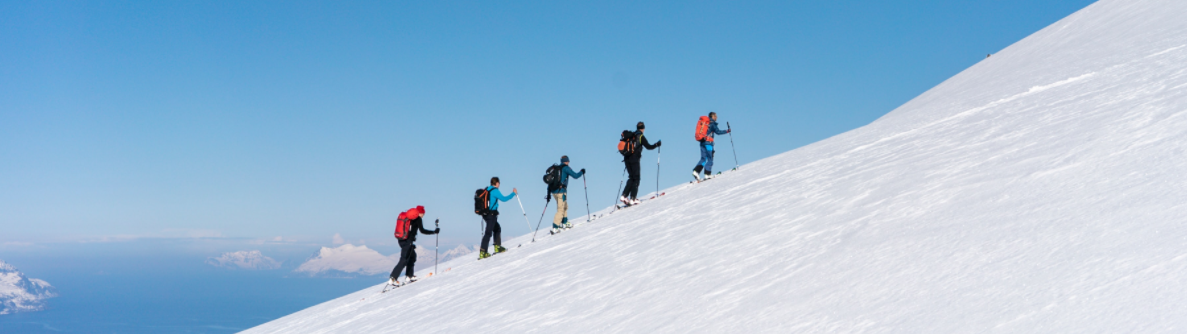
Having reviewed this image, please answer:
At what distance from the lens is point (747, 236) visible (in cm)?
813

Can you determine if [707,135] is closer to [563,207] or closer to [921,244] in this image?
[563,207]

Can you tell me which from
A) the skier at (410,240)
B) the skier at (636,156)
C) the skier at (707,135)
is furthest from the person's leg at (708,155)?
the skier at (410,240)

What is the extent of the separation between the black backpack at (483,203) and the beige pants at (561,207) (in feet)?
4.90

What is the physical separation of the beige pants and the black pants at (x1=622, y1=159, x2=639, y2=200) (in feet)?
5.43

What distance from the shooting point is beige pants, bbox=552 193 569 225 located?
1424 centimetres

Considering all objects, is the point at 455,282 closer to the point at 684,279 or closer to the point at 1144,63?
the point at 684,279

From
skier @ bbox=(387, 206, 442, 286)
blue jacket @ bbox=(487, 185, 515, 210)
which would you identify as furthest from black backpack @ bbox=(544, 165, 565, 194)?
skier @ bbox=(387, 206, 442, 286)

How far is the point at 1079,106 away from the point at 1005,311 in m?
7.62

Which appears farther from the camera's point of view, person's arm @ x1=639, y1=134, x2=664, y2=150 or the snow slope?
person's arm @ x1=639, y1=134, x2=664, y2=150

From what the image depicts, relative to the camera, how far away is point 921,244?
5469 mm

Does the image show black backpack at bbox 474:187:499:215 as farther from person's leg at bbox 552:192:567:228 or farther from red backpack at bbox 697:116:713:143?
red backpack at bbox 697:116:713:143

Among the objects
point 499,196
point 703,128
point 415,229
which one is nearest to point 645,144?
point 703,128

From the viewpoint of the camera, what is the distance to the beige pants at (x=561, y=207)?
14.2 meters

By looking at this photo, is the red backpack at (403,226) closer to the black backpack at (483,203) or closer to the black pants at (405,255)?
the black pants at (405,255)
